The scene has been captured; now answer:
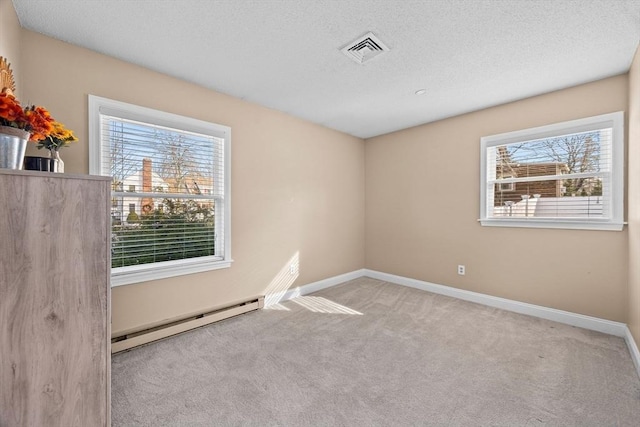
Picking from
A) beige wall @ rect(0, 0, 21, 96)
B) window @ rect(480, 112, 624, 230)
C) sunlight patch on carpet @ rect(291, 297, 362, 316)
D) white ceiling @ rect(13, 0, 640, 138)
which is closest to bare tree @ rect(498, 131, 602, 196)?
window @ rect(480, 112, 624, 230)

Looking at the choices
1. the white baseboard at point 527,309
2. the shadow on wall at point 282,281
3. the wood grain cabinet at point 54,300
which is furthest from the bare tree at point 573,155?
the wood grain cabinet at point 54,300

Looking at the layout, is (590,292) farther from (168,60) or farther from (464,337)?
(168,60)

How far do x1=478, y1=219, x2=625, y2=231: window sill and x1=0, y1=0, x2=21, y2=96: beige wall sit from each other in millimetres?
4379

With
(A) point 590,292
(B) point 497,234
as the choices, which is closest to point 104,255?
(B) point 497,234

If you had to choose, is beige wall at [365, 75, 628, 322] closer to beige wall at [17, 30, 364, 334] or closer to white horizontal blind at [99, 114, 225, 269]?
beige wall at [17, 30, 364, 334]

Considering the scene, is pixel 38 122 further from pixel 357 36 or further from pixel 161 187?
pixel 357 36

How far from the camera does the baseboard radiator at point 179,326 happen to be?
7.43 ft

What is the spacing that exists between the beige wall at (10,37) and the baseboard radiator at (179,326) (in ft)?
6.42

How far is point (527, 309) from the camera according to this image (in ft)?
9.96

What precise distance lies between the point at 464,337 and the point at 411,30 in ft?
8.61

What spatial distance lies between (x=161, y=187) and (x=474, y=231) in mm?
3625

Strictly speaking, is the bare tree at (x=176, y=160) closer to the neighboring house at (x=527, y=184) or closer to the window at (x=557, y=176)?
the window at (x=557, y=176)

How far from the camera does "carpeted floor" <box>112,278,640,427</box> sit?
1.60 m

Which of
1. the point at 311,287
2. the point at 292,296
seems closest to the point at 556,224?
the point at 311,287
